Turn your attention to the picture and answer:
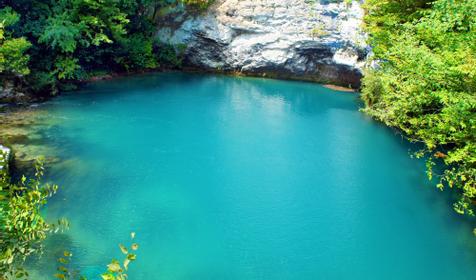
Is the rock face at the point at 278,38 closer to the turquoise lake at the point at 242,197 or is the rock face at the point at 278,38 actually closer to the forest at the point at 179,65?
the forest at the point at 179,65

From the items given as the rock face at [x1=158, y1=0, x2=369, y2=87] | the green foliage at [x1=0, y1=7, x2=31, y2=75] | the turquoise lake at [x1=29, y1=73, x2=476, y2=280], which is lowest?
the turquoise lake at [x1=29, y1=73, x2=476, y2=280]

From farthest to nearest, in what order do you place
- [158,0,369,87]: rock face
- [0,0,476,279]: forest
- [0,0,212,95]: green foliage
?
[158,0,369,87]: rock face, [0,0,212,95]: green foliage, [0,0,476,279]: forest

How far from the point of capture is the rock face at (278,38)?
866 inches

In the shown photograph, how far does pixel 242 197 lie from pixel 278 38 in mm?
14493

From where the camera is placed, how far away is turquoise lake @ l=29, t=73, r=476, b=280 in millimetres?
8117

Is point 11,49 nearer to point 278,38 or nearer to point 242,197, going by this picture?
point 242,197

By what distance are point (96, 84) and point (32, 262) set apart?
13.4 meters

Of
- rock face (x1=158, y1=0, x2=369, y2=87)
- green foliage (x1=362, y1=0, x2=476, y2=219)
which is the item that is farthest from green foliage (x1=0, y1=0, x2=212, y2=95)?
green foliage (x1=362, y1=0, x2=476, y2=219)

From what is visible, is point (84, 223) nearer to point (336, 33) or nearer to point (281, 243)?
point (281, 243)

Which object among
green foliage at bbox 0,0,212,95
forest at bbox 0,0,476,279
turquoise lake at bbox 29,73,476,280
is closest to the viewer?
forest at bbox 0,0,476,279

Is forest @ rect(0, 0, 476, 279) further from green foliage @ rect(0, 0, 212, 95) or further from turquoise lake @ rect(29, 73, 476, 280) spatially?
turquoise lake @ rect(29, 73, 476, 280)

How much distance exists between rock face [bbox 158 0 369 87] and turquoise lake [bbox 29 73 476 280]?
6.11 meters

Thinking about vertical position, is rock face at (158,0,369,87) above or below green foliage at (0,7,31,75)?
above

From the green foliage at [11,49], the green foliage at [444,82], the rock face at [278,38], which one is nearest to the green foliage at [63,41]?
the green foliage at [11,49]
